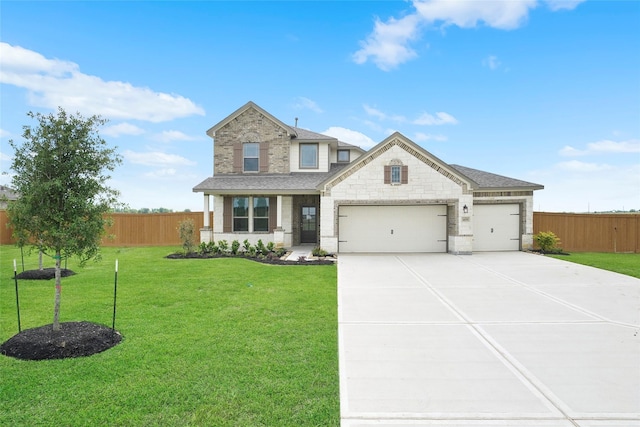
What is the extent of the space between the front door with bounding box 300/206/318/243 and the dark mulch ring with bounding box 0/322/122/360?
40.2ft

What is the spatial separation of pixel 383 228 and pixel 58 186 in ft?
40.4

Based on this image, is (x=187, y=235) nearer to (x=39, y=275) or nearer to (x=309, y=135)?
(x=39, y=275)

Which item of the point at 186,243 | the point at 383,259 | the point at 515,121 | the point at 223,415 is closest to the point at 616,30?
the point at 515,121

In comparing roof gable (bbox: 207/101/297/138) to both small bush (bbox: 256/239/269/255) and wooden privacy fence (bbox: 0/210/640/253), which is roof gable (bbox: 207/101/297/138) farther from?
wooden privacy fence (bbox: 0/210/640/253)

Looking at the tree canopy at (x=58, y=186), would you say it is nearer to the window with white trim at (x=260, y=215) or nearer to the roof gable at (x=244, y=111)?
the window with white trim at (x=260, y=215)

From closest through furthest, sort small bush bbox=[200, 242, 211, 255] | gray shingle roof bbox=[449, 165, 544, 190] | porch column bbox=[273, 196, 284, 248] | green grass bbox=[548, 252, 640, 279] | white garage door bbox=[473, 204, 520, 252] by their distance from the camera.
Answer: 1. green grass bbox=[548, 252, 640, 279]
2. small bush bbox=[200, 242, 211, 255]
3. porch column bbox=[273, 196, 284, 248]
4. gray shingle roof bbox=[449, 165, 544, 190]
5. white garage door bbox=[473, 204, 520, 252]

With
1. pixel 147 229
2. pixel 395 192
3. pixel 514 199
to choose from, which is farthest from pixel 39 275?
pixel 514 199

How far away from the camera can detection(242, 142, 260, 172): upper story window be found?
17.4 metres

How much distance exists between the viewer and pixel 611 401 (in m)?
3.54

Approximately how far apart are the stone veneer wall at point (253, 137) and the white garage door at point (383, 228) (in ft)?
15.2

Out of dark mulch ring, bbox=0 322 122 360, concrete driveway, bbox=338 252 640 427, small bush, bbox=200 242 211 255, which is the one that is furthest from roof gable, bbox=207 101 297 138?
dark mulch ring, bbox=0 322 122 360

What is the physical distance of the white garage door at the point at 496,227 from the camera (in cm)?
1578

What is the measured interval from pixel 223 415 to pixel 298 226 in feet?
46.4

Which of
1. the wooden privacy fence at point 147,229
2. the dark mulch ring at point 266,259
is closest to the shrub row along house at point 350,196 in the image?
the dark mulch ring at point 266,259
